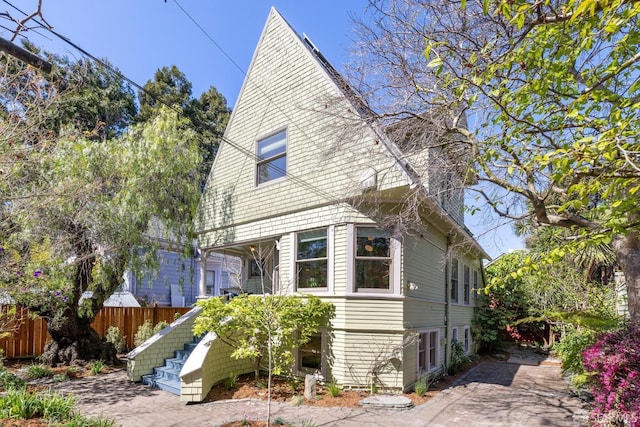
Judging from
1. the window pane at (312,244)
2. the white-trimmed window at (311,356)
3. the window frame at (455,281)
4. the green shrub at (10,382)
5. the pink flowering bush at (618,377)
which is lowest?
the green shrub at (10,382)

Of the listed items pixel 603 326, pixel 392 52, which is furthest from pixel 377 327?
pixel 392 52

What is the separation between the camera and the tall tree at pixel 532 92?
439 centimetres

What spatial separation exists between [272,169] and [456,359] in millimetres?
7971

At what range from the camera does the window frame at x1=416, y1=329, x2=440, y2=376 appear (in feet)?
32.4

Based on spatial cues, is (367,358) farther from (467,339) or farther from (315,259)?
(467,339)

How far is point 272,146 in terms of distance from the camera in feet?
36.5

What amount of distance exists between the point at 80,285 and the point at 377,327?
26.0 feet

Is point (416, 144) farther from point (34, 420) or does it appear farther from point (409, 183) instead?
point (34, 420)

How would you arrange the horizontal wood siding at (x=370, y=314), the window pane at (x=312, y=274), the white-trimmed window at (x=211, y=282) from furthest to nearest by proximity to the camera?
the white-trimmed window at (x=211, y=282) → the window pane at (x=312, y=274) → the horizontal wood siding at (x=370, y=314)

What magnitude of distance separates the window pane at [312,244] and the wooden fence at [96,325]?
706 centimetres

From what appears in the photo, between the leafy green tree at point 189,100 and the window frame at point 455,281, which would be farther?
the leafy green tree at point 189,100

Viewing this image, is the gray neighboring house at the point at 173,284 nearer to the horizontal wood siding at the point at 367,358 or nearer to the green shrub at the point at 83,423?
the horizontal wood siding at the point at 367,358

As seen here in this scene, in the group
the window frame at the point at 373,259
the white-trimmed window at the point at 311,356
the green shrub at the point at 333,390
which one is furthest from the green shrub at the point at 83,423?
the window frame at the point at 373,259

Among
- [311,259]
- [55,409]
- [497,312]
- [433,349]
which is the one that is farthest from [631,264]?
[497,312]
